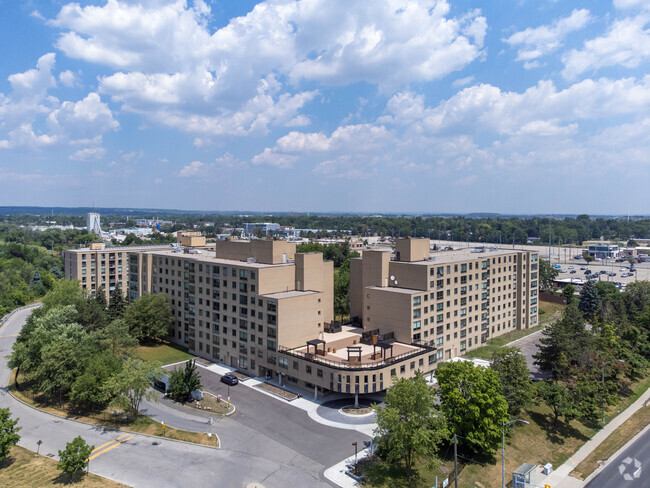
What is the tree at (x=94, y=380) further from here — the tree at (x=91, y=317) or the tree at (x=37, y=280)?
the tree at (x=37, y=280)

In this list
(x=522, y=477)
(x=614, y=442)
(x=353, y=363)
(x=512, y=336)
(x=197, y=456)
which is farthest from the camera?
(x=512, y=336)

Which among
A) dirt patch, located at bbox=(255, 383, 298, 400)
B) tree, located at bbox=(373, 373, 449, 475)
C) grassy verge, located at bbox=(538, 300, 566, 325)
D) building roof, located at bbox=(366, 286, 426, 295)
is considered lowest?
dirt patch, located at bbox=(255, 383, 298, 400)

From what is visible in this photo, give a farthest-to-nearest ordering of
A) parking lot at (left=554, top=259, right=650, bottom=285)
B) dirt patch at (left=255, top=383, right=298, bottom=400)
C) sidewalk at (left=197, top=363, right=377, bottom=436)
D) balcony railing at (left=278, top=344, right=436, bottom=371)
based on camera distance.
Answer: parking lot at (left=554, top=259, right=650, bottom=285) → dirt patch at (left=255, top=383, right=298, bottom=400) → balcony railing at (left=278, top=344, right=436, bottom=371) → sidewalk at (left=197, top=363, right=377, bottom=436)

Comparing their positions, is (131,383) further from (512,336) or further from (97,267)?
(97,267)

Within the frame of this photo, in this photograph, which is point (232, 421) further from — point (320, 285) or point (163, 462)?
point (320, 285)

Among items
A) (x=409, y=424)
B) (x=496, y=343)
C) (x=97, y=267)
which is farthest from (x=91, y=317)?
(x=496, y=343)

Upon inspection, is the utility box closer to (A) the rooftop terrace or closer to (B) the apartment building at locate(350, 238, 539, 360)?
(A) the rooftop terrace

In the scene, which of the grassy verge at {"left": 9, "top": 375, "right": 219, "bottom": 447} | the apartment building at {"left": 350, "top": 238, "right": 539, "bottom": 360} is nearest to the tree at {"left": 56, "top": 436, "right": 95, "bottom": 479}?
the grassy verge at {"left": 9, "top": 375, "right": 219, "bottom": 447}
